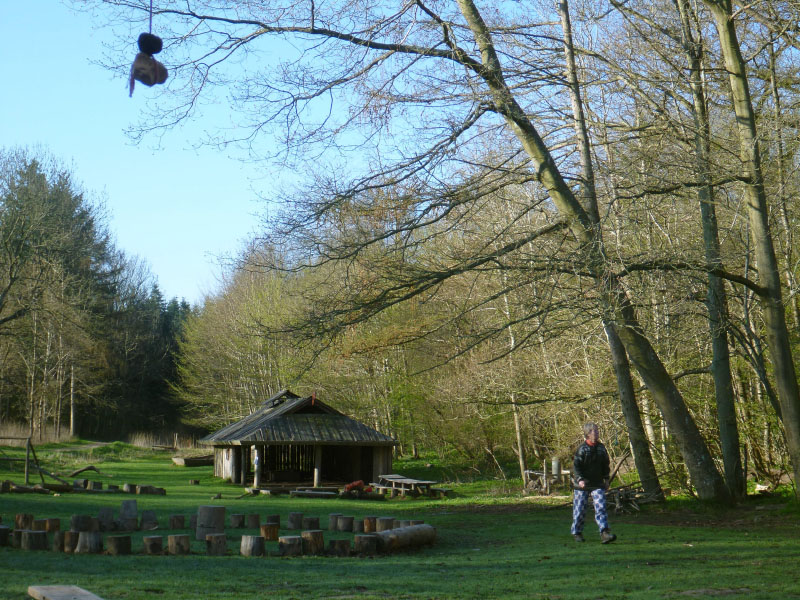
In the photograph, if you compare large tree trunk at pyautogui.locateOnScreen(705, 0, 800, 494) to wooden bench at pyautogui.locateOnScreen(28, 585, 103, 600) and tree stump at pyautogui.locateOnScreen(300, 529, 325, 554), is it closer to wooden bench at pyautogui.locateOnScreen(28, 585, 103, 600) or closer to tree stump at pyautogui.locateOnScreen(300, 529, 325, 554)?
tree stump at pyautogui.locateOnScreen(300, 529, 325, 554)

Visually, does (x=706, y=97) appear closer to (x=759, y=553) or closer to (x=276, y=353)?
(x=759, y=553)

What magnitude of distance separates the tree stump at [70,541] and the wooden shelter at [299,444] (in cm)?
1520

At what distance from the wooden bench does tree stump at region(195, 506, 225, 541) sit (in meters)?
5.03

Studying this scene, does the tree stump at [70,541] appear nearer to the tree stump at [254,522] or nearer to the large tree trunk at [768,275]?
the tree stump at [254,522]

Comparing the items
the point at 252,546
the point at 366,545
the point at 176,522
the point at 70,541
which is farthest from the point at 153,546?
the point at 366,545

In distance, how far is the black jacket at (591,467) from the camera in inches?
377

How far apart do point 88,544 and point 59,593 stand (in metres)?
3.93

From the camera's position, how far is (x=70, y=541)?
937cm

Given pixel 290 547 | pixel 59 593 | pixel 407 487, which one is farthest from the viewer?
pixel 407 487

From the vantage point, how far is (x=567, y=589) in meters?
6.66

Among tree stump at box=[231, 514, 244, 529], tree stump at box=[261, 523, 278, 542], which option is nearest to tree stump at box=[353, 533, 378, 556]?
tree stump at box=[261, 523, 278, 542]

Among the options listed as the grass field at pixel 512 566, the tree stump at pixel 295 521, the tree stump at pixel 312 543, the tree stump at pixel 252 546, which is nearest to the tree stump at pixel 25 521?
the grass field at pixel 512 566

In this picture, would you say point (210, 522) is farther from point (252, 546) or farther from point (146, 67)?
point (146, 67)

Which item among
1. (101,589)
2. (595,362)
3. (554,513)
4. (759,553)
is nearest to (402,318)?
(595,362)
